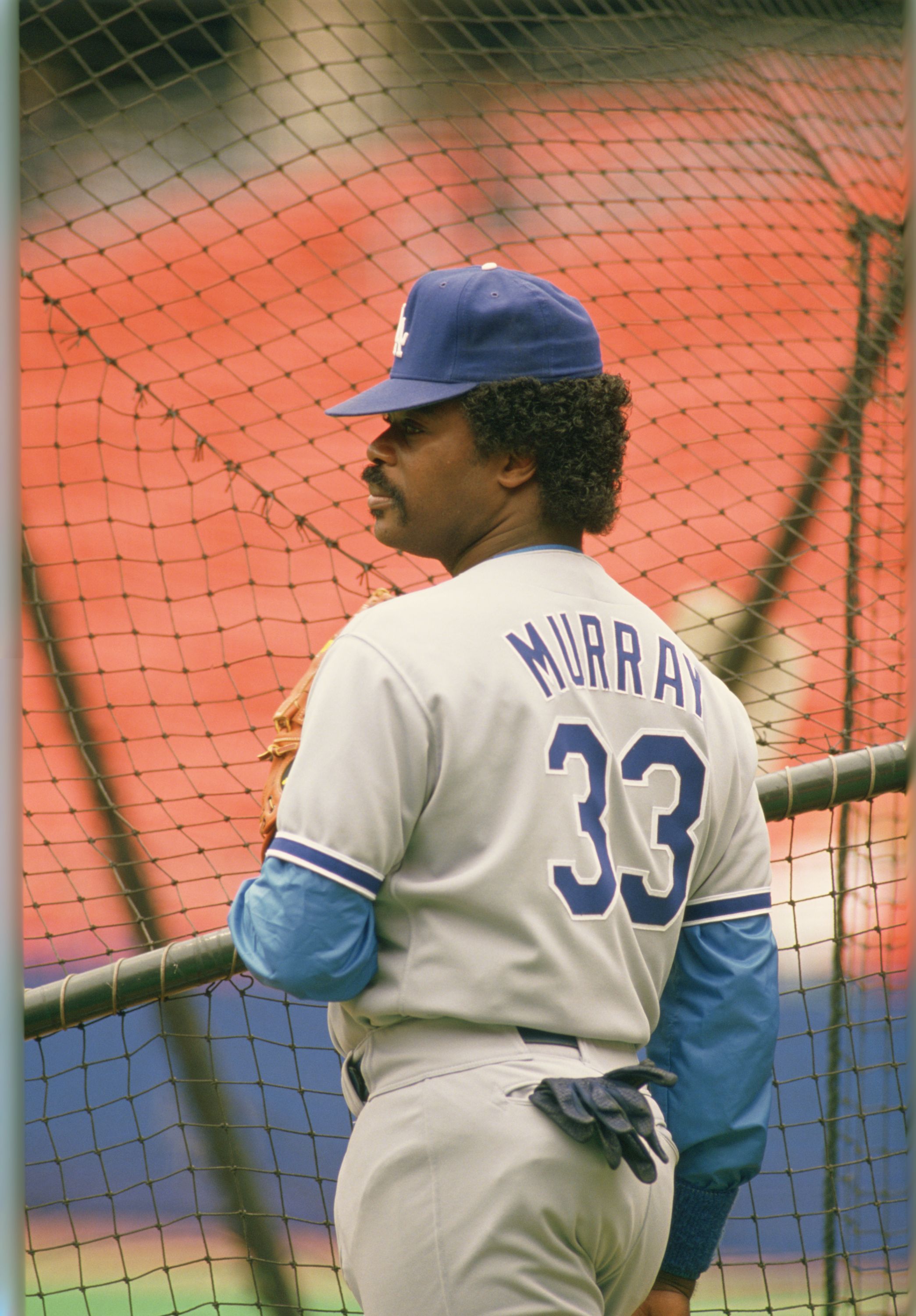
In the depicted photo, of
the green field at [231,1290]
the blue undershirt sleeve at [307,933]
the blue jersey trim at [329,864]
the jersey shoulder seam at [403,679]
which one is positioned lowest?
the green field at [231,1290]

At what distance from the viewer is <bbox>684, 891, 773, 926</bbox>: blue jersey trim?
3.09 ft

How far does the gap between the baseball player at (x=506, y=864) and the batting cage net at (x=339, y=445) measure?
1417 millimetres

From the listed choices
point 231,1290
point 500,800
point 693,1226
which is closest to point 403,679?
point 500,800

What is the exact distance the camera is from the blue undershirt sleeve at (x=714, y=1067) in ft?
3.02

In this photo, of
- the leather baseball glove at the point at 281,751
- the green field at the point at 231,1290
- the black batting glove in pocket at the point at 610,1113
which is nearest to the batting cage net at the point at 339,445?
the green field at the point at 231,1290

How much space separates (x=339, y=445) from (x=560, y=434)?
2.92m

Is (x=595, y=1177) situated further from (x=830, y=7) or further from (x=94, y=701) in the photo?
(x=830, y=7)

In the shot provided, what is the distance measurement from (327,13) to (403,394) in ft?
9.93

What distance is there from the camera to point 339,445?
372 cm

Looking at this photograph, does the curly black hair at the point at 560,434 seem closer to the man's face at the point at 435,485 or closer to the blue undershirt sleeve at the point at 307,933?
the man's face at the point at 435,485

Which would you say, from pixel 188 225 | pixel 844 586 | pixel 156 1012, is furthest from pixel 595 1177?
pixel 188 225

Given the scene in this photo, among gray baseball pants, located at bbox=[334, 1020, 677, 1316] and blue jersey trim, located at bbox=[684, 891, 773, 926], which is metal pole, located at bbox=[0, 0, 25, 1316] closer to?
gray baseball pants, located at bbox=[334, 1020, 677, 1316]

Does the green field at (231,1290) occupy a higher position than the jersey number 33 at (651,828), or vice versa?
the jersey number 33 at (651,828)

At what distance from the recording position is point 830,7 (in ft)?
11.1
